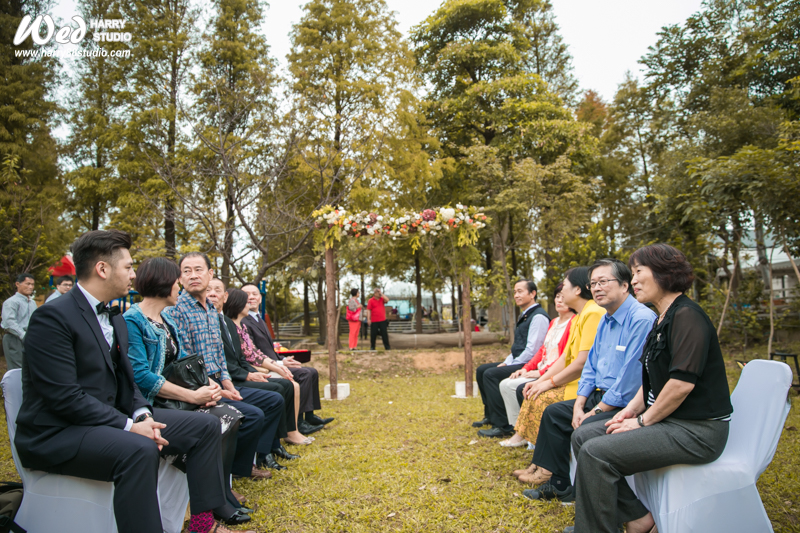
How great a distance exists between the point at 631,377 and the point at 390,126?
11017mm

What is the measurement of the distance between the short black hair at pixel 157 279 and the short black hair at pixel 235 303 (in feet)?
6.01

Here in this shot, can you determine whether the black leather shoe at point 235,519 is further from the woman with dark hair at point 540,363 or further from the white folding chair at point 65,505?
the woman with dark hair at point 540,363

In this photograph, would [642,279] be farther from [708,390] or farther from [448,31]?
[448,31]

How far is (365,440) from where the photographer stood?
5105mm

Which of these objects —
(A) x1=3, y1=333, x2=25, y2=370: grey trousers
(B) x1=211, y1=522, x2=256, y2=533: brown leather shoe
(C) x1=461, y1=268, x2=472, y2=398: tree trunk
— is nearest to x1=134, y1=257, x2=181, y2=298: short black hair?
(B) x1=211, y1=522, x2=256, y2=533: brown leather shoe

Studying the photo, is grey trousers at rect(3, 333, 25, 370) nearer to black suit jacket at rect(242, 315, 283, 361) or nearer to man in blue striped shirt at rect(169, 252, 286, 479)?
black suit jacket at rect(242, 315, 283, 361)

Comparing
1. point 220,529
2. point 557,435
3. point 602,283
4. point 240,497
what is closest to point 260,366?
point 240,497

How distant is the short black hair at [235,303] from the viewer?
500cm

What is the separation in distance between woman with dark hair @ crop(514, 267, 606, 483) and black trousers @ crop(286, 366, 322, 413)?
2554 millimetres

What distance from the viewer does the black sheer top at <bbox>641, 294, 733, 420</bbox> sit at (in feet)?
7.34

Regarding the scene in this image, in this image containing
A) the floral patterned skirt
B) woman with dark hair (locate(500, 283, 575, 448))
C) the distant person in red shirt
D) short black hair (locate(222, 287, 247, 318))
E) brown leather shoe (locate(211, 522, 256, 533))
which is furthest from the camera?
the distant person in red shirt

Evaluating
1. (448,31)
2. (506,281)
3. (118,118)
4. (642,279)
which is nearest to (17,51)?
(118,118)

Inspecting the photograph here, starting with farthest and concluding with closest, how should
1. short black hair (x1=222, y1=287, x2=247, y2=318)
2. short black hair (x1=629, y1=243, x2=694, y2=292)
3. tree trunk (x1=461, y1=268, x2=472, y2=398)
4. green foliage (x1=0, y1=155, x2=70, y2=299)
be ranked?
green foliage (x1=0, y1=155, x2=70, y2=299) < tree trunk (x1=461, y1=268, x2=472, y2=398) < short black hair (x1=222, y1=287, x2=247, y2=318) < short black hair (x1=629, y1=243, x2=694, y2=292)

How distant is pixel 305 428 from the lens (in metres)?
5.55
